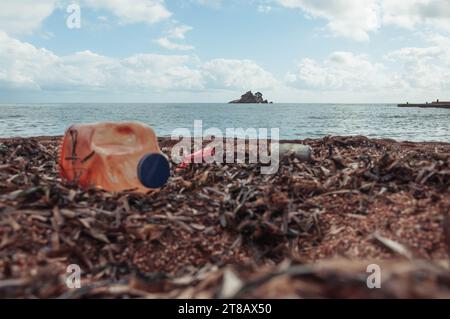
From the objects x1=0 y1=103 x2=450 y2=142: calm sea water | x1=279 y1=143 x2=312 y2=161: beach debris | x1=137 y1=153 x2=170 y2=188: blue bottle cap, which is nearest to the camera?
x1=137 y1=153 x2=170 y2=188: blue bottle cap

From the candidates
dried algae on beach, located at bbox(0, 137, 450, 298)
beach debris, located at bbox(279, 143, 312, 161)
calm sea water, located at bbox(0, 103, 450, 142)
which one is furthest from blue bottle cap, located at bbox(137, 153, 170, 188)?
calm sea water, located at bbox(0, 103, 450, 142)

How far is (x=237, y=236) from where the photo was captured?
12.0 feet

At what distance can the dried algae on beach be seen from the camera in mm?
1958

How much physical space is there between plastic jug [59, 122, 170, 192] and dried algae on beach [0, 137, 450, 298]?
24cm

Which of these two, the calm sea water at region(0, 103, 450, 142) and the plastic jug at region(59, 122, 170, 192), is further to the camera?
the calm sea water at region(0, 103, 450, 142)

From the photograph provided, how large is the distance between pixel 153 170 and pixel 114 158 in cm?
48

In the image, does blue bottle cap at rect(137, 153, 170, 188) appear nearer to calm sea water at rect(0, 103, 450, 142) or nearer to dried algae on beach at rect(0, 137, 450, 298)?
dried algae on beach at rect(0, 137, 450, 298)

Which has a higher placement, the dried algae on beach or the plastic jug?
the plastic jug

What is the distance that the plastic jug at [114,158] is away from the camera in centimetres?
451

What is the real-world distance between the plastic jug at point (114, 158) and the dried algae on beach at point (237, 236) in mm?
241

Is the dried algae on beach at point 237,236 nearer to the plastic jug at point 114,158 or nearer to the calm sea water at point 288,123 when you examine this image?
the plastic jug at point 114,158

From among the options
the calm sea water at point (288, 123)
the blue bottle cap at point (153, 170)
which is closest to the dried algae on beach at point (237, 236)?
the blue bottle cap at point (153, 170)

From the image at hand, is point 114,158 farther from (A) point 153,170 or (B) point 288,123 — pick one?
(B) point 288,123
